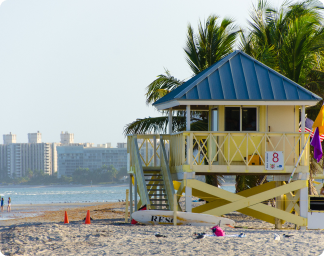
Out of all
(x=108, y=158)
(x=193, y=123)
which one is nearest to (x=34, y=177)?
(x=108, y=158)

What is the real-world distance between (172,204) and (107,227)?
2256 millimetres

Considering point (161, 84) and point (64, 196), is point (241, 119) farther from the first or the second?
point (64, 196)

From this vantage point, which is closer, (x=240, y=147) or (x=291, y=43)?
(x=240, y=147)

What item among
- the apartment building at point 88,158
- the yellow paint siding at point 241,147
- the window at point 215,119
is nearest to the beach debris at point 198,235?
the yellow paint siding at point 241,147

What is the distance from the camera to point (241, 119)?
16.8 meters

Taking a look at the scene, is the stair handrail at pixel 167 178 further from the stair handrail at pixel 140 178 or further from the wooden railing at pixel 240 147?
the stair handrail at pixel 140 178

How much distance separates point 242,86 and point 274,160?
2624mm

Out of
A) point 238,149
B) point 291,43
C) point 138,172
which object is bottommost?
point 138,172

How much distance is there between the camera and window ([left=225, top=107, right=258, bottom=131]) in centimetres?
1677

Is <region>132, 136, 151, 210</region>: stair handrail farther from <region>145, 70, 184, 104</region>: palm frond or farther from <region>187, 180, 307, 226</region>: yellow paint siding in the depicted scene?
<region>145, 70, 184, 104</region>: palm frond

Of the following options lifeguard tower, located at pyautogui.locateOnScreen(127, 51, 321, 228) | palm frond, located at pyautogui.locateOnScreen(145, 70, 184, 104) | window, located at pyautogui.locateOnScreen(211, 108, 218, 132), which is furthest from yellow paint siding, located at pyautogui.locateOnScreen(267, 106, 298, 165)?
palm frond, located at pyautogui.locateOnScreen(145, 70, 184, 104)

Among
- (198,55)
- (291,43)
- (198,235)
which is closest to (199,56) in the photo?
(198,55)

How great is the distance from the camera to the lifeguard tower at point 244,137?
15.9 metres

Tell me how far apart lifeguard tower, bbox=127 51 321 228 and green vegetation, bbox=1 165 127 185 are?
160m
